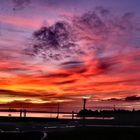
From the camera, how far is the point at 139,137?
3072cm

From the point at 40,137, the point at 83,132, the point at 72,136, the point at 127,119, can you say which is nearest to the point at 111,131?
Result: the point at 83,132

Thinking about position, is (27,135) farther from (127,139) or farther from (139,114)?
(139,114)

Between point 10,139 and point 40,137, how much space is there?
6.21 ft

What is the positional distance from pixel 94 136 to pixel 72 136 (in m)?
1.64

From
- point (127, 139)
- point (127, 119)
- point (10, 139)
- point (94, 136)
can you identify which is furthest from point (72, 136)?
point (127, 119)

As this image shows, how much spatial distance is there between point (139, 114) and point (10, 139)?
34.7 metres

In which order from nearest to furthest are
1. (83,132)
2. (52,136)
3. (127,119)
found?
(52,136)
(83,132)
(127,119)

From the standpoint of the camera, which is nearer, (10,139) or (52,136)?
(10,139)

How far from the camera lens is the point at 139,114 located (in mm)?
57094

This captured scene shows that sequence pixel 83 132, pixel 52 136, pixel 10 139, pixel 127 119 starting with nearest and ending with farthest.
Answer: pixel 10 139 → pixel 52 136 → pixel 83 132 → pixel 127 119

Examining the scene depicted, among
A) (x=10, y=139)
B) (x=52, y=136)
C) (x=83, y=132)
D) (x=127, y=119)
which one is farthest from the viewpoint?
(x=127, y=119)

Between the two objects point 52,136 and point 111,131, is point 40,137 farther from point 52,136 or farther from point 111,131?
point 111,131

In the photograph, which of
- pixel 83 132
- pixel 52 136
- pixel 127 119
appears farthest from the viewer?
pixel 127 119

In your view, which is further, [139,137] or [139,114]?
[139,114]
